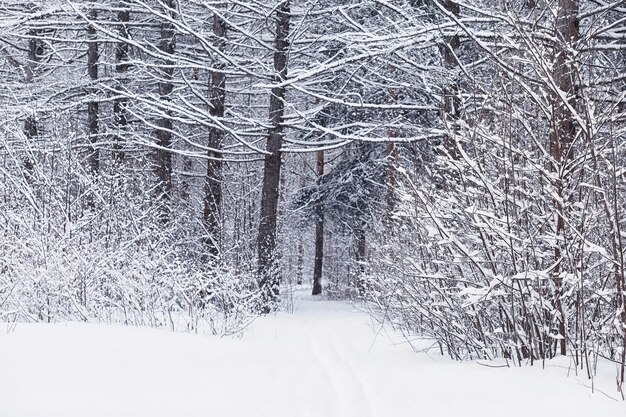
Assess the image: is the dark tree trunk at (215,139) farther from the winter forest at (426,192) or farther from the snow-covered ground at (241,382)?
the snow-covered ground at (241,382)

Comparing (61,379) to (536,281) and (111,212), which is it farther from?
(111,212)

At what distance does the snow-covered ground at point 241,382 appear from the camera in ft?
12.3

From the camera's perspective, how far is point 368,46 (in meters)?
6.98

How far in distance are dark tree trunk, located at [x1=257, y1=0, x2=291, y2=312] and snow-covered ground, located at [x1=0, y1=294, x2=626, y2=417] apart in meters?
4.98

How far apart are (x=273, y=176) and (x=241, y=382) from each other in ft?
24.9

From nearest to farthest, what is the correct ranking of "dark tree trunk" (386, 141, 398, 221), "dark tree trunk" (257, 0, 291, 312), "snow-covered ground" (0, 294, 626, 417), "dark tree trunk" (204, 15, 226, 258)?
"snow-covered ground" (0, 294, 626, 417) < "dark tree trunk" (386, 141, 398, 221) < "dark tree trunk" (257, 0, 291, 312) < "dark tree trunk" (204, 15, 226, 258)

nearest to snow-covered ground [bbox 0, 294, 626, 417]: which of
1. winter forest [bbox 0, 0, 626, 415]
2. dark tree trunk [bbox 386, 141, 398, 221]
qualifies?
winter forest [bbox 0, 0, 626, 415]

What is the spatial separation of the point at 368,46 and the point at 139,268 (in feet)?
13.5

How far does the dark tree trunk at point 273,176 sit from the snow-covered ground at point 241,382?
4982 mm

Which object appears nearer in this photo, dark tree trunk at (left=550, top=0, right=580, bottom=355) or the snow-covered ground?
the snow-covered ground

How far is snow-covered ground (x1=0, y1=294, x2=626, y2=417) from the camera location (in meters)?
→ 3.76

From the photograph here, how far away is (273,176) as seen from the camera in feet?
40.4

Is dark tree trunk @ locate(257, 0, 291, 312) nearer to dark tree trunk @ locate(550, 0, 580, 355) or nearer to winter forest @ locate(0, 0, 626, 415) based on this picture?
winter forest @ locate(0, 0, 626, 415)

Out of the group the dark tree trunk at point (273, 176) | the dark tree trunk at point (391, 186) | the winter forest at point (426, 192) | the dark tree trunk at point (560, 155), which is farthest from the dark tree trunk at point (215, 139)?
the dark tree trunk at point (560, 155)
